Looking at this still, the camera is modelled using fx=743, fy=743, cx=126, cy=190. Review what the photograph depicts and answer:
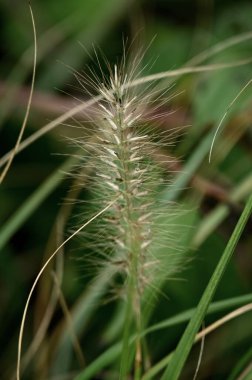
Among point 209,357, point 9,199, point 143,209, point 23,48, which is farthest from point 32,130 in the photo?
point 143,209

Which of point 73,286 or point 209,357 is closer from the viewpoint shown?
point 209,357

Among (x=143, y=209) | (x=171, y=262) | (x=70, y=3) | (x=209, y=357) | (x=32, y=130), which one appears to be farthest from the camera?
(x=70, y=3)

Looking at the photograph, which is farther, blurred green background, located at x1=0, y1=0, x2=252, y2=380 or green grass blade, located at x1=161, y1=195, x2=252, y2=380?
blurred green background, located at x1=0, y1=0, x2=252, y2=380

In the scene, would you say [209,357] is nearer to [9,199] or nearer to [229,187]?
[229,187]

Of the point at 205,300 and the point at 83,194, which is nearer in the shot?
the point at 205,300

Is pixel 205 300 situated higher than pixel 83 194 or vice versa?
pixel 83 194
